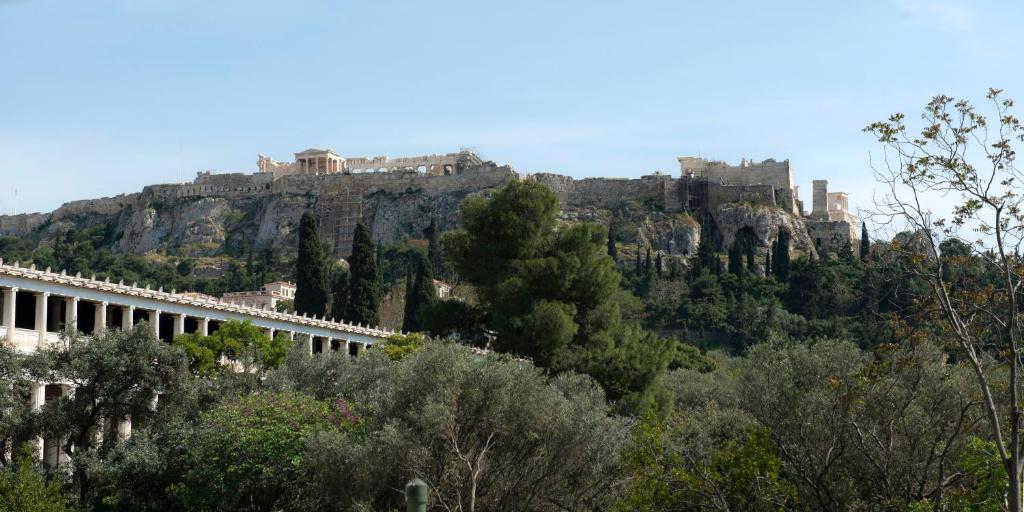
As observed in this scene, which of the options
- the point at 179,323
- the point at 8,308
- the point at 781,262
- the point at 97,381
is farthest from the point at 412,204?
the point at 97,381

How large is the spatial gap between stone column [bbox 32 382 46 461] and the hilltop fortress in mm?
87411

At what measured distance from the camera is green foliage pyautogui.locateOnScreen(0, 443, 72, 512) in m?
30.3

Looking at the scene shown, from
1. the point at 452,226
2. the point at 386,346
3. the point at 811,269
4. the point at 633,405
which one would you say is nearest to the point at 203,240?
the point at 452,226

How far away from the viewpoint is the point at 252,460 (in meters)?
31.7

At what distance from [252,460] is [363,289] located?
40866 mm

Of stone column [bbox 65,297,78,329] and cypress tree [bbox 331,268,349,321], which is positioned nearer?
stone column [bbox 65,297,78,329]

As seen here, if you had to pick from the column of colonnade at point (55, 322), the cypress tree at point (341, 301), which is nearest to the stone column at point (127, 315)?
the column of colonnade at point (55, 322)

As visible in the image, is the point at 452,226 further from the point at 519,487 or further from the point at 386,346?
the point at 519,487

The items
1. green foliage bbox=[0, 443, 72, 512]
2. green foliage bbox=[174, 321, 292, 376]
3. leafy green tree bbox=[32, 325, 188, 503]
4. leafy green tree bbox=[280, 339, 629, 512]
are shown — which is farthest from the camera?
green foliage bbox=[174, 321, 292, 376]

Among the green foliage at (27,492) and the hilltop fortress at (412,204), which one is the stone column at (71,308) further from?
the hilltop fortress at (412,204)

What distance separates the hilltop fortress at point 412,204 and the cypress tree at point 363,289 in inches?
2117

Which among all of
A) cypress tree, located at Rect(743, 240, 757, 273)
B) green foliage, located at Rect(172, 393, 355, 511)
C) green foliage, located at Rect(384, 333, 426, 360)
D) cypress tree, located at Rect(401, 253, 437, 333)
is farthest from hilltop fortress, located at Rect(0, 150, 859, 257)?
green foliage, located at Rect(172, 393, 355, 511)

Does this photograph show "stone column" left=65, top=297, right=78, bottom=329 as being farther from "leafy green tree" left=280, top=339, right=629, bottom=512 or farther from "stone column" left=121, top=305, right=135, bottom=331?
"leafy green tree" left=280, top=339, right=629, bottom=512

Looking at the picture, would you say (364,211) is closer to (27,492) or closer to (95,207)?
(95,207)
